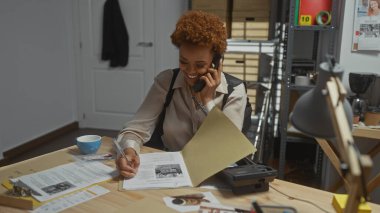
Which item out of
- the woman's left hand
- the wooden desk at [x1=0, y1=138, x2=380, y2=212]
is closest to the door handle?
the woman's left hand

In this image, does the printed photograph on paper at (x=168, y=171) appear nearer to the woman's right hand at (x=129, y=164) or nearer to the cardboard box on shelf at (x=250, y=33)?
the woman's right hand at (x=129, y=164)

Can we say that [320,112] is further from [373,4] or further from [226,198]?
[373,4]

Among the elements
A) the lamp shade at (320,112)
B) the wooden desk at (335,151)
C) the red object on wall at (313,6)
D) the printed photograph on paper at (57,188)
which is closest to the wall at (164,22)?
the red object on wall at (313,6)

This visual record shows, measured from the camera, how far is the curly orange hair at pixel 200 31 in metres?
1.32

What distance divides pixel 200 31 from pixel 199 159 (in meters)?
0.50

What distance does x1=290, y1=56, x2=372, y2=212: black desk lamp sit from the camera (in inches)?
20.7

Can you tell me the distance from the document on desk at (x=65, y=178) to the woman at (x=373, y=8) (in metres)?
1.98

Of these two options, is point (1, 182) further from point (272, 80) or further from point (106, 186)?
point (272, 80)

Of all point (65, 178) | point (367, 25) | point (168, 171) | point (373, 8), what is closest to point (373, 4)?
point (373, 8)

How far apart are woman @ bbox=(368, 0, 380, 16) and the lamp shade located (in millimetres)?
1903

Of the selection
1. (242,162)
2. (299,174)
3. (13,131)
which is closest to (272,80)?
(299,174)

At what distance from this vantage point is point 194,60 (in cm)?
137

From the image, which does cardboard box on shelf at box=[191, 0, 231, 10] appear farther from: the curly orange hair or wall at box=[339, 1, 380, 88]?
the curly orange hair

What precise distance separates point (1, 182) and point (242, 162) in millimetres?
763
